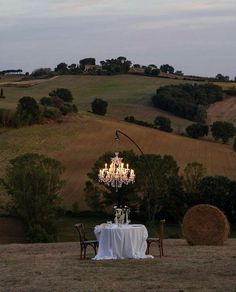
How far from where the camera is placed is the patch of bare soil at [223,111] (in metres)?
98.4

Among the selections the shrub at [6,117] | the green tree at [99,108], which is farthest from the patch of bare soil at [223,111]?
the shrub at [6,117]

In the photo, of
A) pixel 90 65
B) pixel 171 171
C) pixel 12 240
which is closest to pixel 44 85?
pixel 90 65

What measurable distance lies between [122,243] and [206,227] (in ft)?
22.9

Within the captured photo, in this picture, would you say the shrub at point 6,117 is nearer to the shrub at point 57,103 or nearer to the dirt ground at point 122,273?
the shrub at point 57,103

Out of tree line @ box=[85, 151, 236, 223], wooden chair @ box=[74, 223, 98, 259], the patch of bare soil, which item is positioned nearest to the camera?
wooden chair @ box=[74, 223, 98, 259]

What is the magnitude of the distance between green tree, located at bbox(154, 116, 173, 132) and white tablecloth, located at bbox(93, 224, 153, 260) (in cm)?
6914

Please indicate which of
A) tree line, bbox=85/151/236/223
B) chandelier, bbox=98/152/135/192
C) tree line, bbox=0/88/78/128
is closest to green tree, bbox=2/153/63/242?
tree line, bbox=85/151/236/223

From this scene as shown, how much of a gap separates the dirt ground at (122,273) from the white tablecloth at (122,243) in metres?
0.51

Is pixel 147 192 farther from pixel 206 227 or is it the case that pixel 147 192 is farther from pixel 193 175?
pixel 206 227

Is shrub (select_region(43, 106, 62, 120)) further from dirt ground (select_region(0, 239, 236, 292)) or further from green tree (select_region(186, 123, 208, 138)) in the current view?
dirt ground (select_region(0, 239, 236, 292))

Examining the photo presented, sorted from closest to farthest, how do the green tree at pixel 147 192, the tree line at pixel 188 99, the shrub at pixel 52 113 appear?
the green tree at pixel 147 192 < the shrub at pixel 52 113 < the tree line at pixel 188 99

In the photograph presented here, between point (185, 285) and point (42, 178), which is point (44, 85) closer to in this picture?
point (42, 178)

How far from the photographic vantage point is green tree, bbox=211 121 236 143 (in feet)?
278

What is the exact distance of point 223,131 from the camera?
279ft
